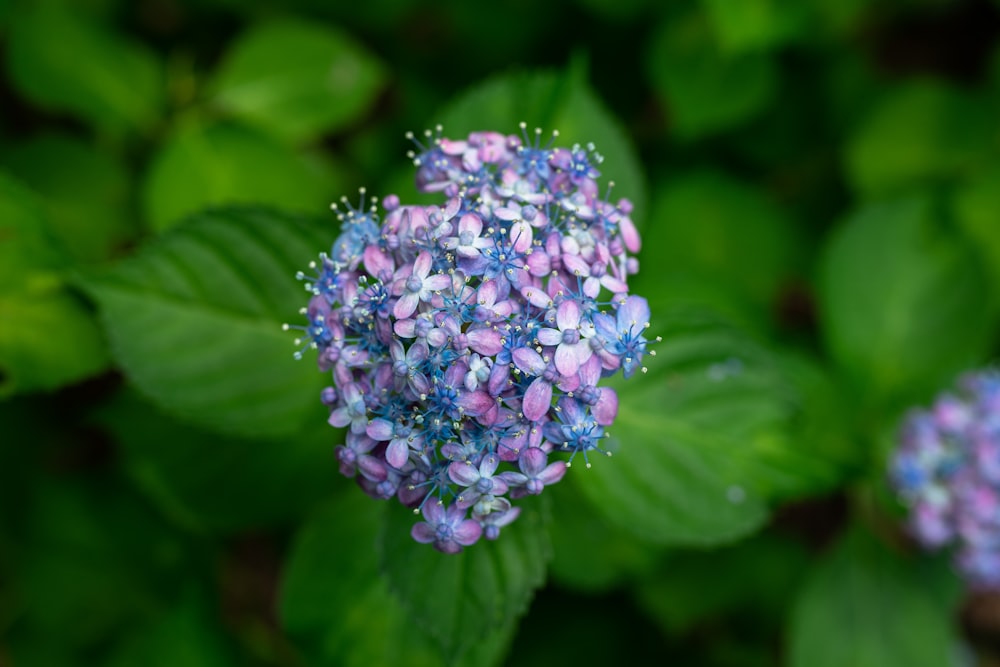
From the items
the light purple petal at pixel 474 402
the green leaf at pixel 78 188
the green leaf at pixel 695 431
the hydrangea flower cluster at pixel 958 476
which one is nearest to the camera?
the light purple petal at pixel 474 402

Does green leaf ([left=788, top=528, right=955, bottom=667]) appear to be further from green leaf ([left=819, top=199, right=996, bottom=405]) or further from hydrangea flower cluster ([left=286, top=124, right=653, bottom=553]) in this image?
hydrangea flower cluster ([left=286, top=124, right=653, bottom=553])

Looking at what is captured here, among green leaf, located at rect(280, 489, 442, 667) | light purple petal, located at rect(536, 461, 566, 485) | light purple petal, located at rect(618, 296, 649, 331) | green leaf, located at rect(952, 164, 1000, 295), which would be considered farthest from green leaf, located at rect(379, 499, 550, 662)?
green leaf, located at rect(952, 164, 1000, 295)

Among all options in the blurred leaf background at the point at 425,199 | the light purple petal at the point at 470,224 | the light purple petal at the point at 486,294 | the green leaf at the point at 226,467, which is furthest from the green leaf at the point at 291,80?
the light purple petal at the point at 486,294

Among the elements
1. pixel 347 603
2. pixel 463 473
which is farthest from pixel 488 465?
pixel 347 603

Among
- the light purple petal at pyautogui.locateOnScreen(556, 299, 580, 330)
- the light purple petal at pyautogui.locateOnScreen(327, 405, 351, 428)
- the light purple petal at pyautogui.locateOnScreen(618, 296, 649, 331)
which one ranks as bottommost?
the light purple petal at pyautogui.locateOnScreen(327, 405, 351, 428)

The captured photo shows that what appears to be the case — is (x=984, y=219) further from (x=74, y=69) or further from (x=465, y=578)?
(x=74, y=69)

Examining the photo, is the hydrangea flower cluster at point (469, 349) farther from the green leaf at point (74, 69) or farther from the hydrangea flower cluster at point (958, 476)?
the green leaf at point (74, 69)

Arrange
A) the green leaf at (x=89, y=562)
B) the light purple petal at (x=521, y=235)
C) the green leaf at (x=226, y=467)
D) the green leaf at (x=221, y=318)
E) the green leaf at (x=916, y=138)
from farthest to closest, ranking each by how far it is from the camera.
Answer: the green leaf at (x=916, y=138), the green leaf at (x=89, y=562), the green leaf at (x=226, y=467), the green leaf at (x=221, y=318), the light purple petal at (x=521, y=235)
